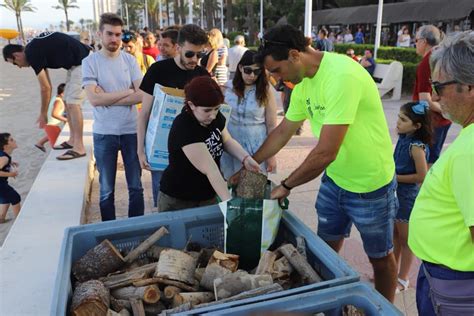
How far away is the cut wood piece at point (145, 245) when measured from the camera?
2277 millimetres

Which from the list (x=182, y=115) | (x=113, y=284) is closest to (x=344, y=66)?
(x=182, y=115)

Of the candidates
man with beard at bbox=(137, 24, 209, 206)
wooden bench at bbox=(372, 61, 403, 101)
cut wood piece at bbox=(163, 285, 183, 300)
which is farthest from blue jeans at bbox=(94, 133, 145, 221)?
wooden bench at bbox=(372, 61, 403, 101)

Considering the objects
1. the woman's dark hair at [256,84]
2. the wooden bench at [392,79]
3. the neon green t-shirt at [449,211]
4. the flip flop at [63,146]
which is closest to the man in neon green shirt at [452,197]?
the neon green t-shirt at [449,211]

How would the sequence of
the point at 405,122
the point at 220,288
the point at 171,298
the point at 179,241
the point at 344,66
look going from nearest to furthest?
the point at 220,288
the point at 171,298
the point at 344,66
the point at 179,241
the point at 405,122

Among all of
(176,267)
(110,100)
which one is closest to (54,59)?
(110,100)

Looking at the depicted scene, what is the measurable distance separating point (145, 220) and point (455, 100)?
157 centimetres

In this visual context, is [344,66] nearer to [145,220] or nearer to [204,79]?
[204,79]

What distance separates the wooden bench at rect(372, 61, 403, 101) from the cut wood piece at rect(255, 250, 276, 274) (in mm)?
10076

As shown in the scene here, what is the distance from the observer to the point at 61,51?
492cm

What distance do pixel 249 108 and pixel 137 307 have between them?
2095mm

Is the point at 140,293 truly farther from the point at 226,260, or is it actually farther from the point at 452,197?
the point at 452,197

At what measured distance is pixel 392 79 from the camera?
1130 cm

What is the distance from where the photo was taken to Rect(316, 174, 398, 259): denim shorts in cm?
243

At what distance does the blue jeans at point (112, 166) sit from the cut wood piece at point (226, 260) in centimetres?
206
